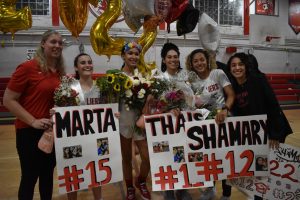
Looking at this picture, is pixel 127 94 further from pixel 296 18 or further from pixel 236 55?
pixel 296 18

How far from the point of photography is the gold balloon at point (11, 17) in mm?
2568

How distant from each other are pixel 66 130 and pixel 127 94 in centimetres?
55

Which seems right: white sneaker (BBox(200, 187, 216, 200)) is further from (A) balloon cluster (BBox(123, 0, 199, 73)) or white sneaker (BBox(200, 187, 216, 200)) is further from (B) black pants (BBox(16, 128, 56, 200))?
(B) black pants (BBox(16, 128, 56, 200))

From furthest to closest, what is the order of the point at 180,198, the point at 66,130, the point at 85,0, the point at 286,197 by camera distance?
the point at 85,0
the point at 180,198
the point at 286,197
the point at 66,130

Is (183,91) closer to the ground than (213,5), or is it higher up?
closer to the ground

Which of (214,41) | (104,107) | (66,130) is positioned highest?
(214,41)

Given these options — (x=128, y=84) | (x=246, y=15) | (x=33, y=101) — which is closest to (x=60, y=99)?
(x=33, y=101)

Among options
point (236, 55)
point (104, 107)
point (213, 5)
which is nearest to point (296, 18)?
point (213, 5)

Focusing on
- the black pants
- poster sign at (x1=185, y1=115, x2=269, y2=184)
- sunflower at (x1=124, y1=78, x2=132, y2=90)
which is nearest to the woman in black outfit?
poster sign at (x1=185, y1=115, x2=269, y2=184)

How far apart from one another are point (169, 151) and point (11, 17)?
1.89m

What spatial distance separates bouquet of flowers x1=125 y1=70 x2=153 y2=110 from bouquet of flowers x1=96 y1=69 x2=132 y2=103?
49 millimetres

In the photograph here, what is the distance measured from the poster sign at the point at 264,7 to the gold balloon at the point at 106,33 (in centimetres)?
987

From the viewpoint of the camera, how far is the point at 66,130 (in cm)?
211

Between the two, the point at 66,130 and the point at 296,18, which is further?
the point at 296,18
